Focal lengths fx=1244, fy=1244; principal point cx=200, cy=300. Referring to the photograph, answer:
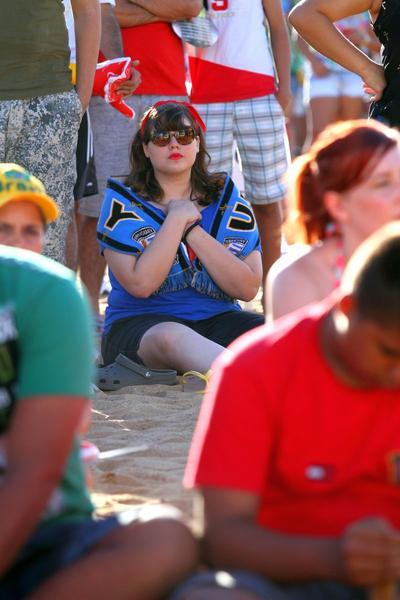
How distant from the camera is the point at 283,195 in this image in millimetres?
6621

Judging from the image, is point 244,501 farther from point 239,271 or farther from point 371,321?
point 239,271

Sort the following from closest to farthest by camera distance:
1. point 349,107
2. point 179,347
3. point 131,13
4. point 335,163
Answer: point 335,163, point 179,347, point 131,13, point 349,107

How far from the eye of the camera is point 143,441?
169 inches

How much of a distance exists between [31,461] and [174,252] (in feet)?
10.1

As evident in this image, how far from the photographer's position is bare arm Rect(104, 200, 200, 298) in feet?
17.3

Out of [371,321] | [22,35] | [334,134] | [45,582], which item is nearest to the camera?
[371,321]

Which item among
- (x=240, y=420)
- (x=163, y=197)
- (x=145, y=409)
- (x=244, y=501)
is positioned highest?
(x=240, y=420)

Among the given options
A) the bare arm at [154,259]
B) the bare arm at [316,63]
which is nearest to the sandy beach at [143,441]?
the bare arm at [154,259]

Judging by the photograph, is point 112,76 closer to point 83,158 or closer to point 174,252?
point 83,158

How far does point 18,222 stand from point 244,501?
1370mm

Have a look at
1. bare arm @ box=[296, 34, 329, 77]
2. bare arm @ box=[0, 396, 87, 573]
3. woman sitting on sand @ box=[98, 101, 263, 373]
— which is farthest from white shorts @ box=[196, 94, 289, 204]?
bare arm @ box=[296, 34, 329, 77]

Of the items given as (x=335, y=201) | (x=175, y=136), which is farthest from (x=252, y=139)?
(x=335, y=201)

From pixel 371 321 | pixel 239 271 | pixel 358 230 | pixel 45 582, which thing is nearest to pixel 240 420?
pixel 371 321

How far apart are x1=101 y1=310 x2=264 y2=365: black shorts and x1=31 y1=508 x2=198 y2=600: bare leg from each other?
9.87 feet
